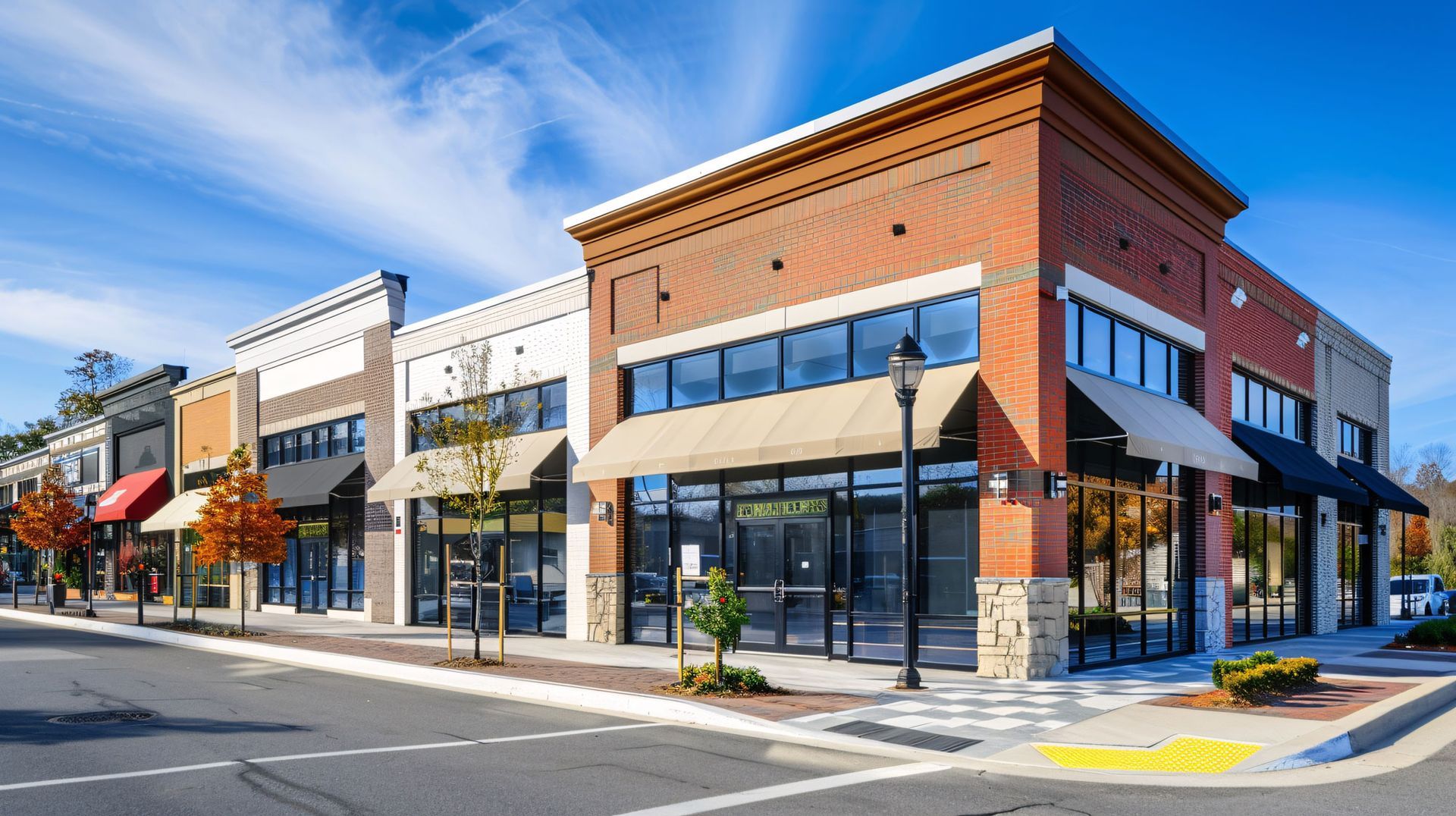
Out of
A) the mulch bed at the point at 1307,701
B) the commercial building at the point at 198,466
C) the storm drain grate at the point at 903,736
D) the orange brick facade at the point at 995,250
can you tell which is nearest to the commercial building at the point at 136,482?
the commercial building at the point at 198,466

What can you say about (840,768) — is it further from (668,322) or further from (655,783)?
(668,322)

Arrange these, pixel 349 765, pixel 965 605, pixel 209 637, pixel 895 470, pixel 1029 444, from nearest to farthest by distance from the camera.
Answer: pixel 349 765
pixel 1029 444
pixel 965 605
pixel 895 470
pixel 209 637

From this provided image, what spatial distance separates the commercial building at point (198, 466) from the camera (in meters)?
34.7

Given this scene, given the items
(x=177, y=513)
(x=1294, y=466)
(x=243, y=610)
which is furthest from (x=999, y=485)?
(x=177, y=513)

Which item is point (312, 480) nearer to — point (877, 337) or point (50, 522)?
point (50, 522)

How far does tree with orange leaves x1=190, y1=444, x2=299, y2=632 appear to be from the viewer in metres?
23.7

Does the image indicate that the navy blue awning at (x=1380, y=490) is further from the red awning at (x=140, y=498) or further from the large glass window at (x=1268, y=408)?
the red awning at (x=140, y=498)

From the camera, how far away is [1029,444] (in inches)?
554

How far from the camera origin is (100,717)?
38.3 feet

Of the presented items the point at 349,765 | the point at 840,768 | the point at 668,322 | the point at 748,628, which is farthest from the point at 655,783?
the point at 668,322

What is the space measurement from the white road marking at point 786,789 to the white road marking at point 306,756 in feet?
10.5

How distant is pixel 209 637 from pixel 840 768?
1768cm

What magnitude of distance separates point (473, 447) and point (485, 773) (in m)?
10.2

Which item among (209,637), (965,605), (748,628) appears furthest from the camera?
(209,637)
